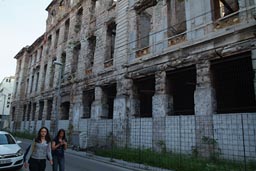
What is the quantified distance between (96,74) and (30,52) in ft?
64.5

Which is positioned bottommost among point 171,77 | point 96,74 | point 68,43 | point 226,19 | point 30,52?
point 171,77

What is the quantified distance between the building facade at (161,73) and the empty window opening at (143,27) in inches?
2.5

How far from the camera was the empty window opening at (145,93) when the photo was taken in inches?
477

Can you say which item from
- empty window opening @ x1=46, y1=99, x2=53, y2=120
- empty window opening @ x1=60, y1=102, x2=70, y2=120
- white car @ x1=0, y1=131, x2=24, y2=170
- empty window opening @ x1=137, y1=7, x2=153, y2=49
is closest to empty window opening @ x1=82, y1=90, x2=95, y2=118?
empty window opening @ x1=60, y1=102, x2=70, y2=120

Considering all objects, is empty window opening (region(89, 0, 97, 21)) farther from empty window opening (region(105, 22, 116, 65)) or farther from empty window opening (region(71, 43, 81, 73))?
empty window opening (region(105, 22, 116, 65))

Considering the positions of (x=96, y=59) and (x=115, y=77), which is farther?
(x=96, y=59)

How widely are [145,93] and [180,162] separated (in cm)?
612

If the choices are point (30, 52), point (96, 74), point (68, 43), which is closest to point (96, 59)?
point (96, 74)

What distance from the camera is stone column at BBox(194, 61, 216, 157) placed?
796cm

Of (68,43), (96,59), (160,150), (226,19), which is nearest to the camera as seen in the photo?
(226,19)

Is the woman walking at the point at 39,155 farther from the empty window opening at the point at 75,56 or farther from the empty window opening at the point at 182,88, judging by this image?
the empty window opening at the point at 75,56

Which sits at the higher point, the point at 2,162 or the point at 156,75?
the point at 156,75

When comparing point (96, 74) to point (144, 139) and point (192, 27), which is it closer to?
point (144, 139)

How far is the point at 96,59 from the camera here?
1528cm
